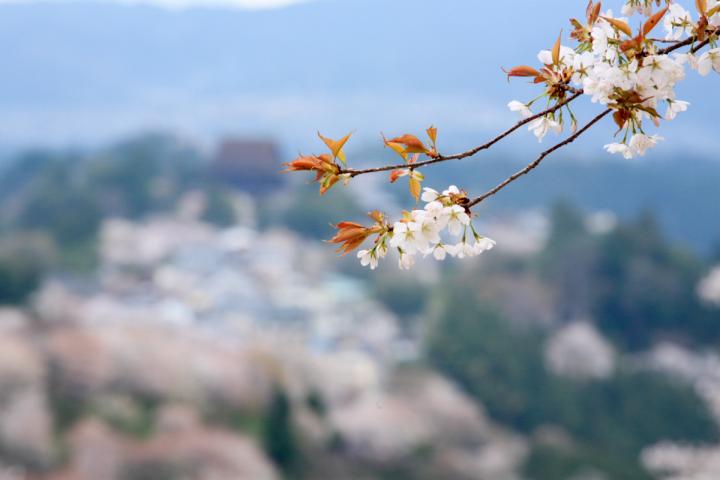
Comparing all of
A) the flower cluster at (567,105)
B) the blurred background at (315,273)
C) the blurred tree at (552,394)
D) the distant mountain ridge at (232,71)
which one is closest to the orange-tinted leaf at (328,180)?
the flower cluster at (567,105)

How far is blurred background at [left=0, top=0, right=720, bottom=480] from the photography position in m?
5.48

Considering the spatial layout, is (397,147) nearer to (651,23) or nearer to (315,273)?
(651,23)

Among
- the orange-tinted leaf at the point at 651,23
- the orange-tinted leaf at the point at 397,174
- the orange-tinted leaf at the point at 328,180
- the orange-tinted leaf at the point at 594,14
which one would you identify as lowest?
the orange-tinted leaf at the point at 328,180

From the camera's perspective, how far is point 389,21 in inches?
498

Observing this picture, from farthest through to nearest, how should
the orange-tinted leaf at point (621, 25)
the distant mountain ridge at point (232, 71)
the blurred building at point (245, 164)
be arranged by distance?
the distant mountain ridge at point (232, 71) → the blurred building at point (245, 164) → the orange-tinted leaf at point (621, 25)

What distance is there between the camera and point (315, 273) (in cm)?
933

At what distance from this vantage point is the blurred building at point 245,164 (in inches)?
433

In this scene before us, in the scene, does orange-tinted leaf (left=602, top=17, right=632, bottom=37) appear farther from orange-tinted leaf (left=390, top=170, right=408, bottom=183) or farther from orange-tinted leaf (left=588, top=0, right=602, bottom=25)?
orange-tinted leaf (left=390, top=170, right=408, bottom=183)

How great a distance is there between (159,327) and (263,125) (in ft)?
24.3

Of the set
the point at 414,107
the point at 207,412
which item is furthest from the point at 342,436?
the point at 414,107

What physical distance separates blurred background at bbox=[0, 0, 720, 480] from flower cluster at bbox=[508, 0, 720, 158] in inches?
46.5

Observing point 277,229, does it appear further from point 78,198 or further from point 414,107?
point 414,107

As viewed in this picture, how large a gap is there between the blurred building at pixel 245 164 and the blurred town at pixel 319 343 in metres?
0.26

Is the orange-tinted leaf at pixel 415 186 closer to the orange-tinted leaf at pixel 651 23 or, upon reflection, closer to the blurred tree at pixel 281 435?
the orange-tinted leaf at pixel 651 23
